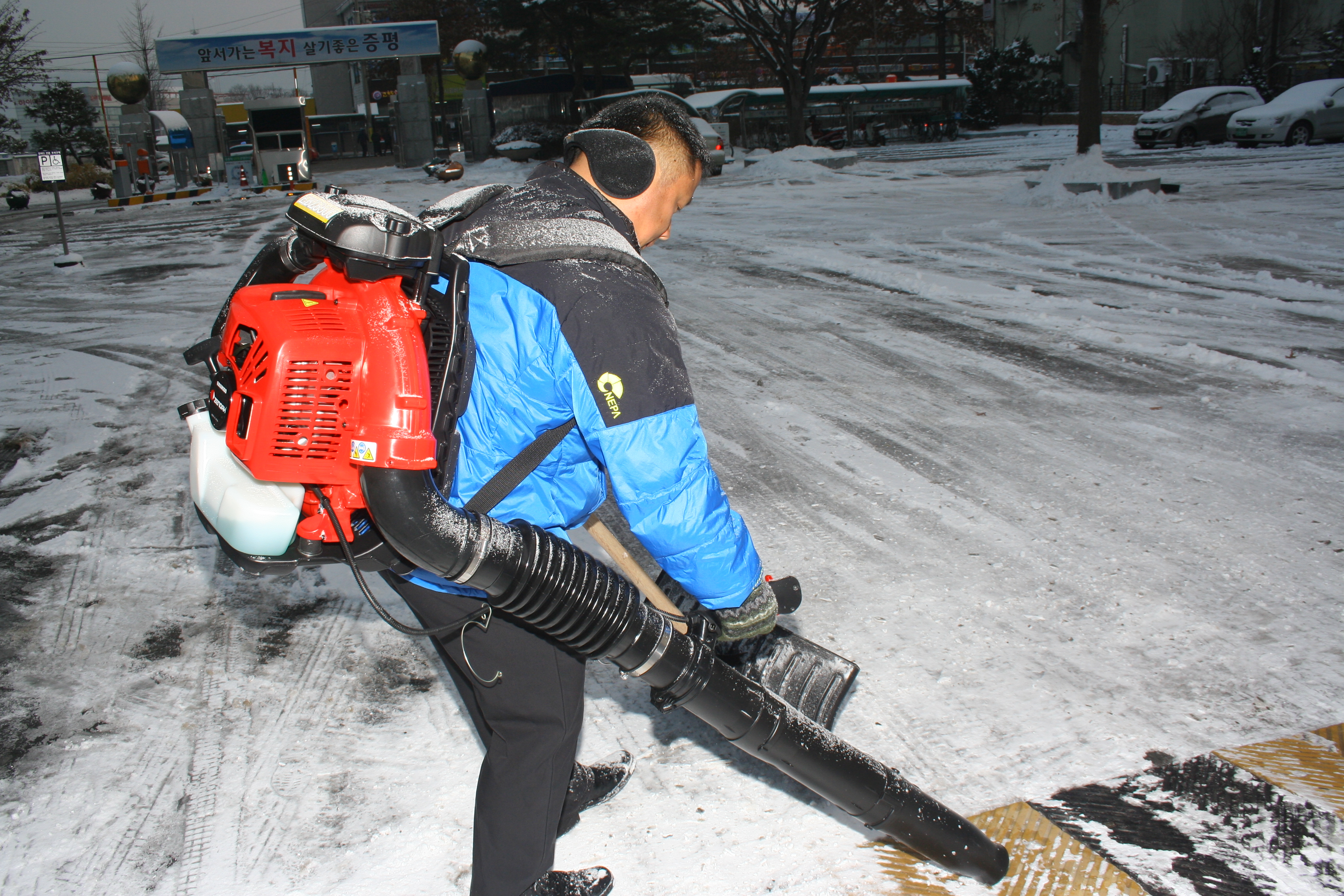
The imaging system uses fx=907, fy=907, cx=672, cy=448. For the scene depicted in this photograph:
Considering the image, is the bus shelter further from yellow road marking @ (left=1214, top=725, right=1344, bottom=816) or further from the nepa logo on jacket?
the nepa logo on jacket

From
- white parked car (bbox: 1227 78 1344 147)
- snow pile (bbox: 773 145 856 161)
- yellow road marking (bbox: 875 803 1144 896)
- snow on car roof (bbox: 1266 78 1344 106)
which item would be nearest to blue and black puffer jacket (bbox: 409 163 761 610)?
yellow road marking (bbox: 875 803 1144 896)

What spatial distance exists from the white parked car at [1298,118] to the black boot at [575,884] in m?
21.9

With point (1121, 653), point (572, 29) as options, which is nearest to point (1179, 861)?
point (1121, 653)

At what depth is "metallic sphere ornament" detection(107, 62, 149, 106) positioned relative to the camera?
2647 centimetres

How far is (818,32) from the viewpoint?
1010 inches

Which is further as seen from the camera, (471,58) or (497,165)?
(471,58)

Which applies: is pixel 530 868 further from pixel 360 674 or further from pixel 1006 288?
pixel 1006 288

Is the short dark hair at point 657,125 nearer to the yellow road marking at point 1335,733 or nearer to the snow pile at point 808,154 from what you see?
the yellow road marking at point 1335,733

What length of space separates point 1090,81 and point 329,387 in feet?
50.2

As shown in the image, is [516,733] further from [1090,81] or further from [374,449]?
[1090,81]

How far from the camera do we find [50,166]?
1134cm

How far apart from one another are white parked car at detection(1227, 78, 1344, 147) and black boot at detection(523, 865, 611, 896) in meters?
21.9

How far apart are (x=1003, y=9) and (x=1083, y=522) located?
50.8m

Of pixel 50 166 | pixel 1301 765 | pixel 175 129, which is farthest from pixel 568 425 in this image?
pixel 175 129
